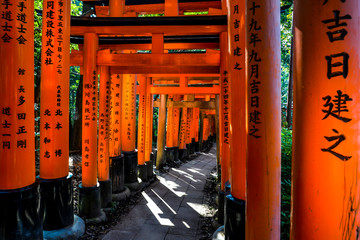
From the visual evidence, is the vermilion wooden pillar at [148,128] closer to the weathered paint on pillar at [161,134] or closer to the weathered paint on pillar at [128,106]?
the weathered paint on pillar at [128,106]

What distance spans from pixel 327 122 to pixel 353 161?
0.28 m

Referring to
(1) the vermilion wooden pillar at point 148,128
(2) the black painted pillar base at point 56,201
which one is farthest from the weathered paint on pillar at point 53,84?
(1) the vermilion wooden pillar at point 148,128

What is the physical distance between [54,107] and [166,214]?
397 centimetres

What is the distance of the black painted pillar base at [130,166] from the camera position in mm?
8008

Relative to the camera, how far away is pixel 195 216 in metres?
6.21

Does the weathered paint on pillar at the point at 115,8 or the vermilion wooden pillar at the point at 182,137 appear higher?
the weathered paint on pillar at the point at 115,8

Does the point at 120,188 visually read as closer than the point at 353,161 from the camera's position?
No

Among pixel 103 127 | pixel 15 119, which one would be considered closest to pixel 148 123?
pixel 103 127

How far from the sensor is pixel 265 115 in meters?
2.24

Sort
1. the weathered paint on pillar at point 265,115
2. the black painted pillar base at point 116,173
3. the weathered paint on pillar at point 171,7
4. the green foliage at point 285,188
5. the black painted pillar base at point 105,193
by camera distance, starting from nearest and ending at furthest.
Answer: the weathered paint on pillar at point 265,115
the green foliage at point 285,188
the black painted pillar base at point 105,193
the weathered paint on pillar at point 171,7
the black painted pillar base at point 116,173

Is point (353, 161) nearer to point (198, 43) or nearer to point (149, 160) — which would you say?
point (198, 43)

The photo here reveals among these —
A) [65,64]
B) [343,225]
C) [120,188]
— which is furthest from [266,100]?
[120,188]

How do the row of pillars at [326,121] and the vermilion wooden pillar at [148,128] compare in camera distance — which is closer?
the row of pillars at [326,121]

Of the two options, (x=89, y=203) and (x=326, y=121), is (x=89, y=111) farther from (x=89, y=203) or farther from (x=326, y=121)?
(x=326, y=121)
